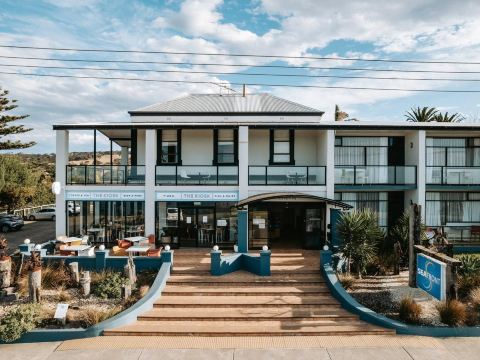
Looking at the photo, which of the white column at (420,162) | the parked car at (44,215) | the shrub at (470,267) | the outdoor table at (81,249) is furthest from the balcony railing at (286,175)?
the parked car at (44,215)

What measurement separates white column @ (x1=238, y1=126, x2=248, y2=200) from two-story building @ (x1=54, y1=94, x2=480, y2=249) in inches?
1.8

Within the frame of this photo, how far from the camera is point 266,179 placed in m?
16.9

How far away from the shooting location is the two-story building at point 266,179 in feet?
54.8

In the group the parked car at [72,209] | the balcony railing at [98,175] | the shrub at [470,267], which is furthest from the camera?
the parked car at [72,209]

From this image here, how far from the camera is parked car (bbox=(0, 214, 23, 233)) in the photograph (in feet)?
84.9

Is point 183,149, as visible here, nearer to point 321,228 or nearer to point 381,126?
point 321,228

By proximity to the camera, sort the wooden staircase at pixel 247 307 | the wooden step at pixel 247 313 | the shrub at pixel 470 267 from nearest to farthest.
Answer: the wooden staircase at pixel 247 307 → the wooden step at pixel 247 313 → the shrub at pixel 470 267

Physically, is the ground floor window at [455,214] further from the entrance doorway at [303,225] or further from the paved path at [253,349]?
the paved path at [253,349]

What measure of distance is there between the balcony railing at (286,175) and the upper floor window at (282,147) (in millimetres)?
1289

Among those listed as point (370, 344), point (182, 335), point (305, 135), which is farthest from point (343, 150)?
point (182, 335)

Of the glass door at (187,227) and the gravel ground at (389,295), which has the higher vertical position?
the glass door at (187,227)

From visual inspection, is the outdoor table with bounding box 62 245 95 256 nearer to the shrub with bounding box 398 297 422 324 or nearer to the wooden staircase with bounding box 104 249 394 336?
the wooden staircase with bounding box 104 249 394 336

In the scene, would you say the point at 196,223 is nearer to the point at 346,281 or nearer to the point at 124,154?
the point at 346,281

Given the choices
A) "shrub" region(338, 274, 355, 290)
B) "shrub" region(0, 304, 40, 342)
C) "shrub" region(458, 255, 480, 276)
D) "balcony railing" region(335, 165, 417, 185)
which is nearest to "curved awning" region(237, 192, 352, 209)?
"balcony railing" region(335, 165, 417, 185)
